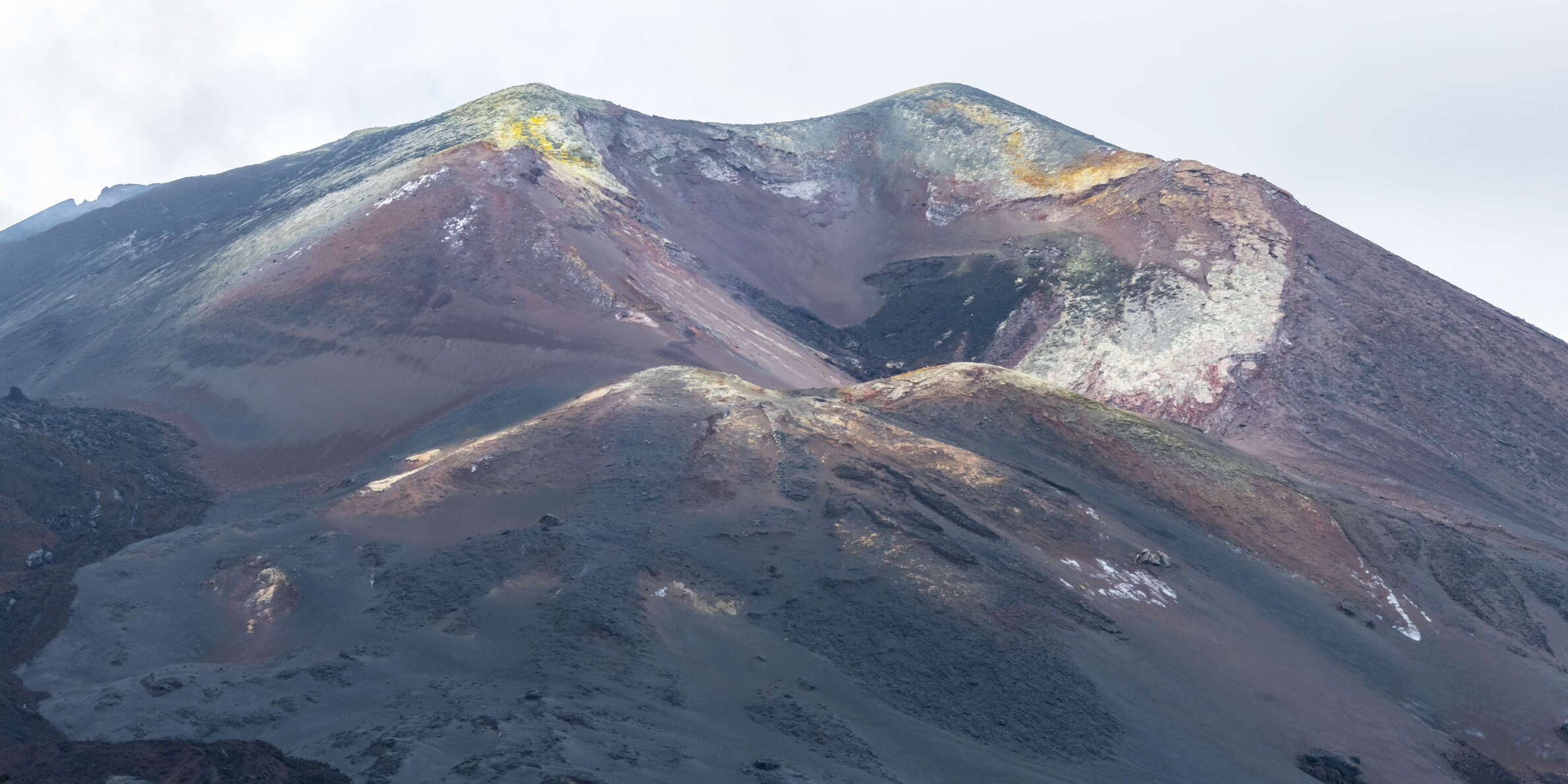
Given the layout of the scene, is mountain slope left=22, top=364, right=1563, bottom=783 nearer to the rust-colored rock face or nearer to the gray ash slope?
the rust-colored rock face

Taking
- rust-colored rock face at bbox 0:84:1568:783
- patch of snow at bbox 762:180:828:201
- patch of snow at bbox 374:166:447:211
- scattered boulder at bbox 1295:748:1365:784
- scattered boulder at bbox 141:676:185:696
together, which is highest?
patch of snow at bbox 762:180:828:201

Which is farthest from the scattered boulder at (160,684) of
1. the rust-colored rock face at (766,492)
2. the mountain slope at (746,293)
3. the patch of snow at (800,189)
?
the patch of snow at (800,189)

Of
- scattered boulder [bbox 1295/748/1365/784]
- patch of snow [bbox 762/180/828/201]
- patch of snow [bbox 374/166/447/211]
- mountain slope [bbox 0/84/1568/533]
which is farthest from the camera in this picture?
patch of snow [bbox 762/180/828/201]

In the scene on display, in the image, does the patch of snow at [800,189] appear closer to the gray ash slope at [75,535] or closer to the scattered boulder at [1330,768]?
the gray ash slope at [75,535]

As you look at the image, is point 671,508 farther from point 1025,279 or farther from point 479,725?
point 1025,279

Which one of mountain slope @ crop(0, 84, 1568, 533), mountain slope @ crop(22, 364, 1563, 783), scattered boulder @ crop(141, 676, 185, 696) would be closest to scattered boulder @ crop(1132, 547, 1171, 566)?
A: mountain slope @ crop(22, 364, 1563, 783)

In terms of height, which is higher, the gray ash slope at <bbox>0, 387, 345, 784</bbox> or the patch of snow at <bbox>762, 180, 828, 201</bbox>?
the patch of snow at <bbox>762, 180, 828, 201</bbox>

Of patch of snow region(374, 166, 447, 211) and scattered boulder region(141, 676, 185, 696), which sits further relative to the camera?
patch of snow region(374, 166, 447, 211)

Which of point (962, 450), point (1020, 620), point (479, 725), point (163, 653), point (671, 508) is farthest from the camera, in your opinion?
point (962, 450)

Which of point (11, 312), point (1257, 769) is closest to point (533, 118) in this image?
point (11, 312)
